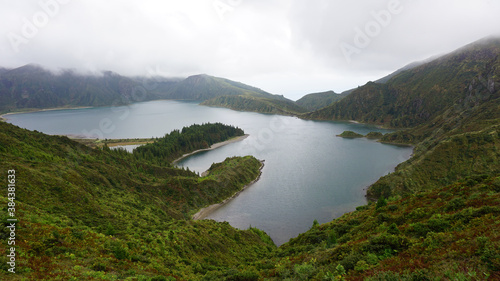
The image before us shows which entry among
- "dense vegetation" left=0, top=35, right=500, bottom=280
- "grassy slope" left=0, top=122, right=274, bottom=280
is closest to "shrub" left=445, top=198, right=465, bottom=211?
"dense vegetation" left=0, top=35, right=500, bottom=280

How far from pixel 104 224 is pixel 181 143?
120 m

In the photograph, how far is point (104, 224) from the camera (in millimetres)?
31844

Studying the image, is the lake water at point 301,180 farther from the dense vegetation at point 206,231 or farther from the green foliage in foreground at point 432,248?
the green foliage in foreground at point 432,248

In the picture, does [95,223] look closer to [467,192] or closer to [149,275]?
[149,275]

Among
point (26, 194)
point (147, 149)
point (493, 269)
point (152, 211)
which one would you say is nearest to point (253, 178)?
point (152, 211)

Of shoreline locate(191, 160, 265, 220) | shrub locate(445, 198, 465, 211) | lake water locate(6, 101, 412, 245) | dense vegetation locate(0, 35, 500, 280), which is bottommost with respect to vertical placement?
shoreline locate(191, 160, 265, 220)

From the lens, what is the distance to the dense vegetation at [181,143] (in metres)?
119

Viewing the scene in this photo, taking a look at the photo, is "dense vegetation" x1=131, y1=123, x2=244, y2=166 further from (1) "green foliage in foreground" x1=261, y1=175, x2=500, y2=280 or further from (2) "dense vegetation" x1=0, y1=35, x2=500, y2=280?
(1) "green foliage in foreground" x1=261, y1=175, x2=500, y2=280

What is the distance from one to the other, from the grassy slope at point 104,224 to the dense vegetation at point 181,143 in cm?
4282

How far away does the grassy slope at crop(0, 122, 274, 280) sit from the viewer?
18.8 meters

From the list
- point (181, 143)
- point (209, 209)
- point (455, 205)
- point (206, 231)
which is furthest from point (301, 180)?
point (181, 143)

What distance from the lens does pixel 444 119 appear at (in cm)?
17038

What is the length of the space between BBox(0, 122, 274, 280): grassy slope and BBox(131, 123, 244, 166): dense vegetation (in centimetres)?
4282

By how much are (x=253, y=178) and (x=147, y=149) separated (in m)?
64.1
